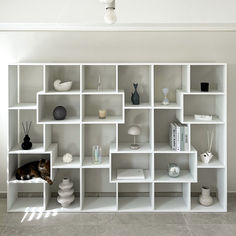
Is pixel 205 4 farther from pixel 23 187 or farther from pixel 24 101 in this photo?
pixel 23 187

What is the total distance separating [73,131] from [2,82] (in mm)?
973

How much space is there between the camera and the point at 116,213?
335cm

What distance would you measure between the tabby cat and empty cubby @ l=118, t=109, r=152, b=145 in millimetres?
889

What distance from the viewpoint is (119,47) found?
359 centimetres

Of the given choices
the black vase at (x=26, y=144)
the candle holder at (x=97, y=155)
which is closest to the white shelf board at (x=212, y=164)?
the candle holder at (x=97, y=155)

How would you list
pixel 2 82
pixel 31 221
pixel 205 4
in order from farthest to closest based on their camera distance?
pixel 2 82 → pixel 205 4 → pixel 31 221

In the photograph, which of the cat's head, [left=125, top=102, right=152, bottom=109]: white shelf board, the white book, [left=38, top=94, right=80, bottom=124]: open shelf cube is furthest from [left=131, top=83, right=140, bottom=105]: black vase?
the cat's head

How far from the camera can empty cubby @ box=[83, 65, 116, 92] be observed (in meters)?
3.60

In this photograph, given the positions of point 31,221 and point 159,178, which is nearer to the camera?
point 31,221

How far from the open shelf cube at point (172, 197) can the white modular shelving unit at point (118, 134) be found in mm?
11

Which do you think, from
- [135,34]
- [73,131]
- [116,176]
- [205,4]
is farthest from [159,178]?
[205,4]

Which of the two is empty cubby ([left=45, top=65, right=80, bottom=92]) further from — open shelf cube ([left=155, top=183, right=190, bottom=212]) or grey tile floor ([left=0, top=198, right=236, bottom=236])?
open shelf cube ([left=155, top=183, right=190, bottom=212])

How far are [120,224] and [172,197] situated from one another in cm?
86

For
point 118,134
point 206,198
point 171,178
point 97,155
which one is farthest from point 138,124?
point 206,198
